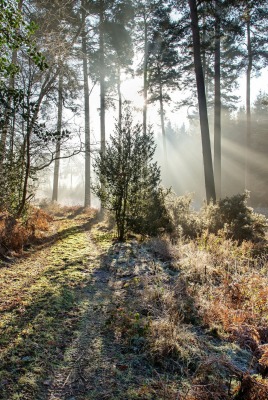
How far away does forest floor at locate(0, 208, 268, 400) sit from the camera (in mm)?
2242

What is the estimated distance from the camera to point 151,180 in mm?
7914

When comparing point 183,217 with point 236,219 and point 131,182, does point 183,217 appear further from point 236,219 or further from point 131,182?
point 131,182

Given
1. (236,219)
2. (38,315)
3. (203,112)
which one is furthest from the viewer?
(203,112)

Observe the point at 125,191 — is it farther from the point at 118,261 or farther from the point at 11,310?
the point at 11,310

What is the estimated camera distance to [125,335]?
3.00 m

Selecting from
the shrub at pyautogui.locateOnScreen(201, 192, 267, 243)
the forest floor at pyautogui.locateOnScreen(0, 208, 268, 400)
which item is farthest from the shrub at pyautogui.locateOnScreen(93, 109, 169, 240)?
the forest floor at pyautogui.locateOnScreen(0, 208, 268, 400)

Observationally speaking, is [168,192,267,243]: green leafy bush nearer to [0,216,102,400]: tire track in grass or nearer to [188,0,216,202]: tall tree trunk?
[188,0,216,202]: tall tree trunk

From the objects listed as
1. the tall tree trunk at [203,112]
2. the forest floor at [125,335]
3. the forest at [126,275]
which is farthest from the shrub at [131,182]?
the tall tree trunk at [203,112]

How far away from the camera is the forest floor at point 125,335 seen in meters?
2.24

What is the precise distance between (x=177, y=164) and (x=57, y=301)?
126ft

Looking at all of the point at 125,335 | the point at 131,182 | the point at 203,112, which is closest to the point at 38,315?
the point at 125,335

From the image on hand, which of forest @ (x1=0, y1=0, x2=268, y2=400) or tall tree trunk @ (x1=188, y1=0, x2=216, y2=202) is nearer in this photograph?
forest @ (x1=0, y1=0, x2=268, y2=400)

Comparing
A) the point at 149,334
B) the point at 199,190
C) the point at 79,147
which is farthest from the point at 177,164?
the point at 149,334

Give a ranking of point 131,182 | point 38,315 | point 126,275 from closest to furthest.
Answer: point 38,315
point 126,275
point 131,182
